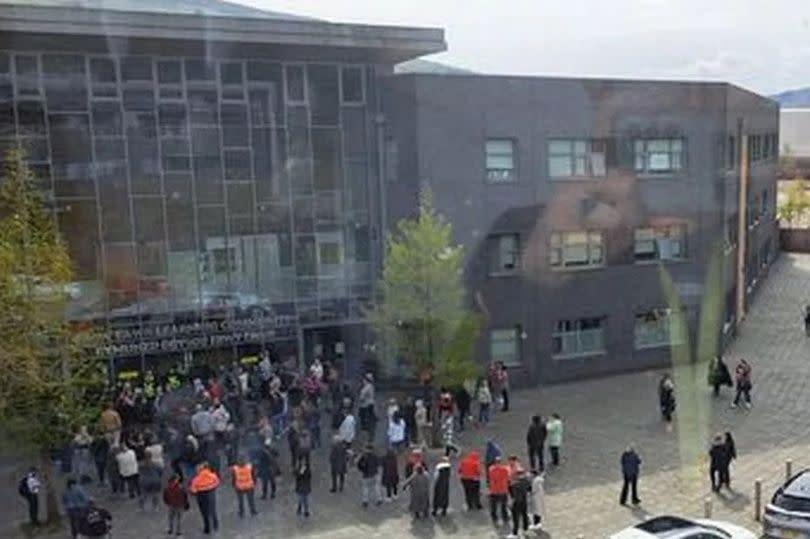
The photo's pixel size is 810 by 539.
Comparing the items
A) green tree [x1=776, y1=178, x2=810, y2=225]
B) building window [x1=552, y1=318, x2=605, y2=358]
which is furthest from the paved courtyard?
green tree [x1=776, y1=178, x2=810, y2=225]

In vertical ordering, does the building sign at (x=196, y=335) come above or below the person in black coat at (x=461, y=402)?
above

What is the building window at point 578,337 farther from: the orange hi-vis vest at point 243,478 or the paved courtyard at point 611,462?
the orange hi-vis vest at point 243,478

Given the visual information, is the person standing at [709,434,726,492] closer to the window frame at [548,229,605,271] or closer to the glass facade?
the window frame at [548,229,605,271]

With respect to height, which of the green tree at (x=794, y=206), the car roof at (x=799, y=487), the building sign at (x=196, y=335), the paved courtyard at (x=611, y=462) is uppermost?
the green tree at (x=794, y=206)

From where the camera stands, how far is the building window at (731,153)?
108ft

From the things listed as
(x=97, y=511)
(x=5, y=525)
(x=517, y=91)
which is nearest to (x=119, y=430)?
(x=5, y=525)

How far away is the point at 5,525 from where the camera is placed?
62.8ft

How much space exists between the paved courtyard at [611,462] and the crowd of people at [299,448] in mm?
358

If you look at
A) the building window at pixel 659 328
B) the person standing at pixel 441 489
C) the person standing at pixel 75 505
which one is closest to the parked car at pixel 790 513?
the person standing at pixel 441 489

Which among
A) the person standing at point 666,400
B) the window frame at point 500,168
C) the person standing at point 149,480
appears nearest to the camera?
the person standing at point 149,480

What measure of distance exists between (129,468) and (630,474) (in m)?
9.79

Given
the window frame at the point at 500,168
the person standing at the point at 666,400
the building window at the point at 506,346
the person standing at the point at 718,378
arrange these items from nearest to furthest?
the person standing at the point at 666,400, the person standing at the point at 718,378, the window frame at the point at 500,168, the building window at the point at 506,346

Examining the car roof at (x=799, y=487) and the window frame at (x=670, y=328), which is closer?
the car roof at (x=799, y=487)

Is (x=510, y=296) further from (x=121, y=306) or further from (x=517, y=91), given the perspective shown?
(x=121, y=306)
